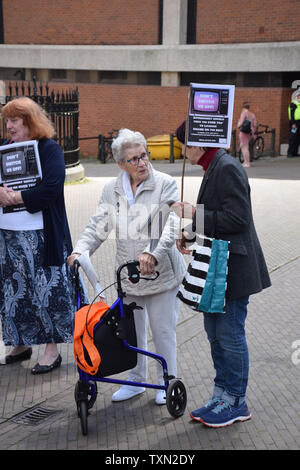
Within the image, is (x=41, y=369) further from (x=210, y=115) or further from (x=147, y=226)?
(x=210, y=115)

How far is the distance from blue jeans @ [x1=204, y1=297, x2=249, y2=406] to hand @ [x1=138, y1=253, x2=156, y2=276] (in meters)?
0.46

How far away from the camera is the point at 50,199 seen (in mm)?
4766

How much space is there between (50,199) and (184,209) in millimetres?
1299

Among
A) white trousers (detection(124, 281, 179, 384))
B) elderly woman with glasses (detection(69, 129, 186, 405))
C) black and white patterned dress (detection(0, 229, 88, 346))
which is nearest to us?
elderly woman with glasses (detection(69, 129, 186, 405))

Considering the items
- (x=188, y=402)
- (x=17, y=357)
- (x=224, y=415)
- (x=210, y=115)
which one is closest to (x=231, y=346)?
(x=224, y=415)

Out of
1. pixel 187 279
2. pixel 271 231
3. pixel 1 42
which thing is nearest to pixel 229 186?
pixel 187 279

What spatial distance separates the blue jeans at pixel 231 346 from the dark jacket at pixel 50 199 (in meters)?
1.42

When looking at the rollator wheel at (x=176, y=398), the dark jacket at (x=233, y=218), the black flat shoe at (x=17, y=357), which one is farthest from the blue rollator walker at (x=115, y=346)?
the black flat shoe at (x=17, y=357)

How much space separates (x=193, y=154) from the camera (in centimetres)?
393

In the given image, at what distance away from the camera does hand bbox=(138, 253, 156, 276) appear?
394 cm

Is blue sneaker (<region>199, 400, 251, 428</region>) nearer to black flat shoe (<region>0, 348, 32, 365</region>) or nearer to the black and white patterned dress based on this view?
the black and white patterned dress

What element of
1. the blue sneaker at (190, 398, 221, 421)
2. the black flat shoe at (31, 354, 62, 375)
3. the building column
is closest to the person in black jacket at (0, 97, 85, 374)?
the black flat shoe at (31, 354, 62, 375)

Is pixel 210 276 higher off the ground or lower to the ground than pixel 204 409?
higher

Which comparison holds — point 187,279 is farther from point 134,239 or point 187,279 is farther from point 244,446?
point 244,446
